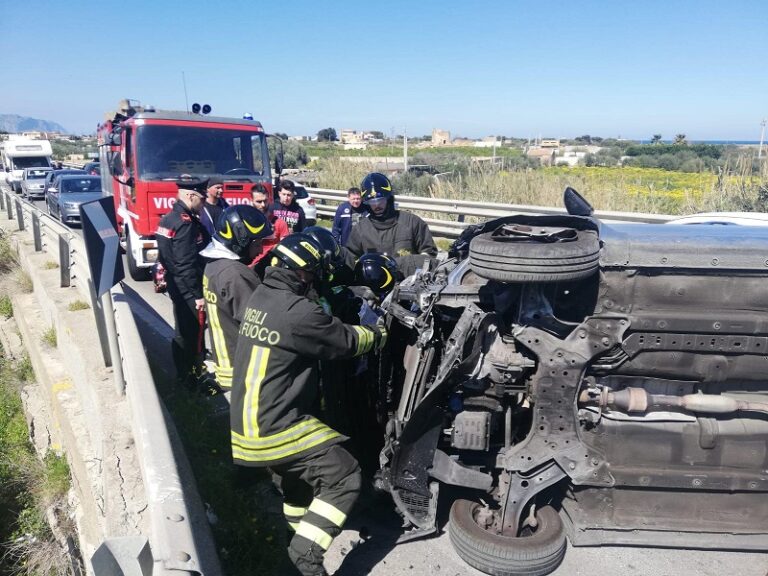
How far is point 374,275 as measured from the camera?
401 centimetres

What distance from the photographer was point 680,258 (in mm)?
2707

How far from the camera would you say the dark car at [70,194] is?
1662 cm

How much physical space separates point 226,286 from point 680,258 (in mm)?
2630

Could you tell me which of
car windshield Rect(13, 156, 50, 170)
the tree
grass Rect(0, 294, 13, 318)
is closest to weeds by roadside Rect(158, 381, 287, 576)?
grass Rect(0, 294, 13, 318)

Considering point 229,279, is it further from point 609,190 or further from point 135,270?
point 609,190

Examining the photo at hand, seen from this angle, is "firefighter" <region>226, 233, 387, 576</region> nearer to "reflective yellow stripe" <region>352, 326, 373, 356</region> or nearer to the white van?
"reflective yellow stripe" <region>352, 326, 373, 356</region>

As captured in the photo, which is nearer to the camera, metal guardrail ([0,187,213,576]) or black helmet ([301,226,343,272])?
metal guardrail ([0,187,213,576])

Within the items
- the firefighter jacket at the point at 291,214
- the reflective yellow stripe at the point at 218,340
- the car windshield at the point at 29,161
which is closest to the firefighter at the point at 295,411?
the reflective yellow stripe at the point at 218,340

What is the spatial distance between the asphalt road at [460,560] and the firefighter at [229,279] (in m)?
1.34

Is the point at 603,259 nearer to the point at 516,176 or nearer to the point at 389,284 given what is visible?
the point at 389,284

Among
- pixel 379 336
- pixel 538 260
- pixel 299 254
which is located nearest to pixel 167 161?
pixel 299 254

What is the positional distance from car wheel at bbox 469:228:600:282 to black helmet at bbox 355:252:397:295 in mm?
1376

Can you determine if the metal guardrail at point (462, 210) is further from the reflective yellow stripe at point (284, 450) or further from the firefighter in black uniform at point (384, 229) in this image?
the reflective yellow stripe at point (284, 450)

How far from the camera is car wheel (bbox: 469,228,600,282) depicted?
2.58m
